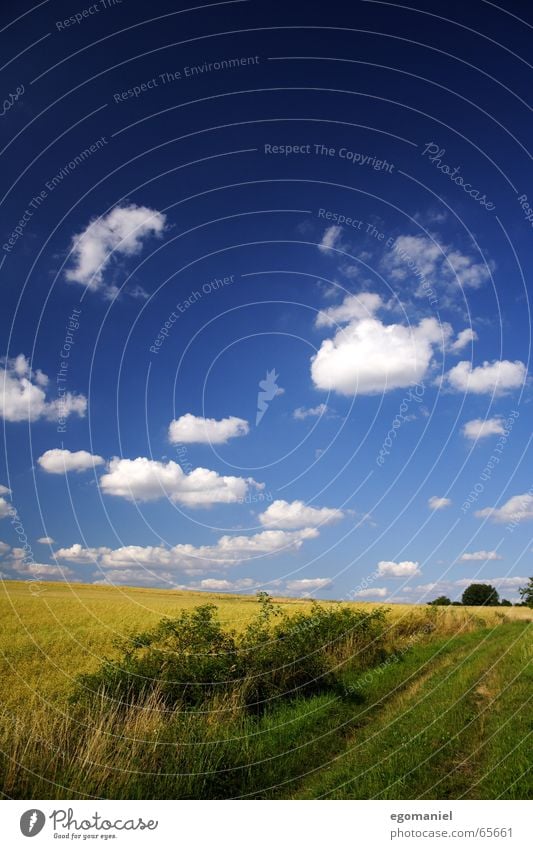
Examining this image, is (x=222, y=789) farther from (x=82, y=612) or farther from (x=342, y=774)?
(x=82, y=612)

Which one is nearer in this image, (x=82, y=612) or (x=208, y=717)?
(x=208, y=717)

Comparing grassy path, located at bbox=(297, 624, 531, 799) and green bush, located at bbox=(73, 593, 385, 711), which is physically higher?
green bush, located at bbox=(73, 593, 385, 711)

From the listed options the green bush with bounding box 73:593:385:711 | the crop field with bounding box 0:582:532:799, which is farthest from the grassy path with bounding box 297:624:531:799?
the green bush with bounding box 73:593:385:711

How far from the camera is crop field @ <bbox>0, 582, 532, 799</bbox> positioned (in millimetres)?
10023

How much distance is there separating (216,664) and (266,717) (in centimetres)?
213

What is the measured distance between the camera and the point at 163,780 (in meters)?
10.0

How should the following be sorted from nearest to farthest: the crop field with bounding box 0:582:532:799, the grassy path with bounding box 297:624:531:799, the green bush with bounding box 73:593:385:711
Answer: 1. the crop field with bounding box 0:582:532:799
2. the grassy path with bounding box 297:624:531:799
3. the green bush with bounding box 73:593:385:711

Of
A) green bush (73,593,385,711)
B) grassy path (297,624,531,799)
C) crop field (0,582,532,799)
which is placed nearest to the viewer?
crop field (0,582,532,799)

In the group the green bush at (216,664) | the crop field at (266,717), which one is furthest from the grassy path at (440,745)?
the green bush at (216,664)

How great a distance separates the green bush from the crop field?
52mm

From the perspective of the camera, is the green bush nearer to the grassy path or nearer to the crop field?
the crop field

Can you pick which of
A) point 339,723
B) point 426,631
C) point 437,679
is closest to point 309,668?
point 339,723

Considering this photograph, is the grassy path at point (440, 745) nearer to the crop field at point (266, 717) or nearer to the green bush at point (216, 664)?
the crop field at point (266, 717)
